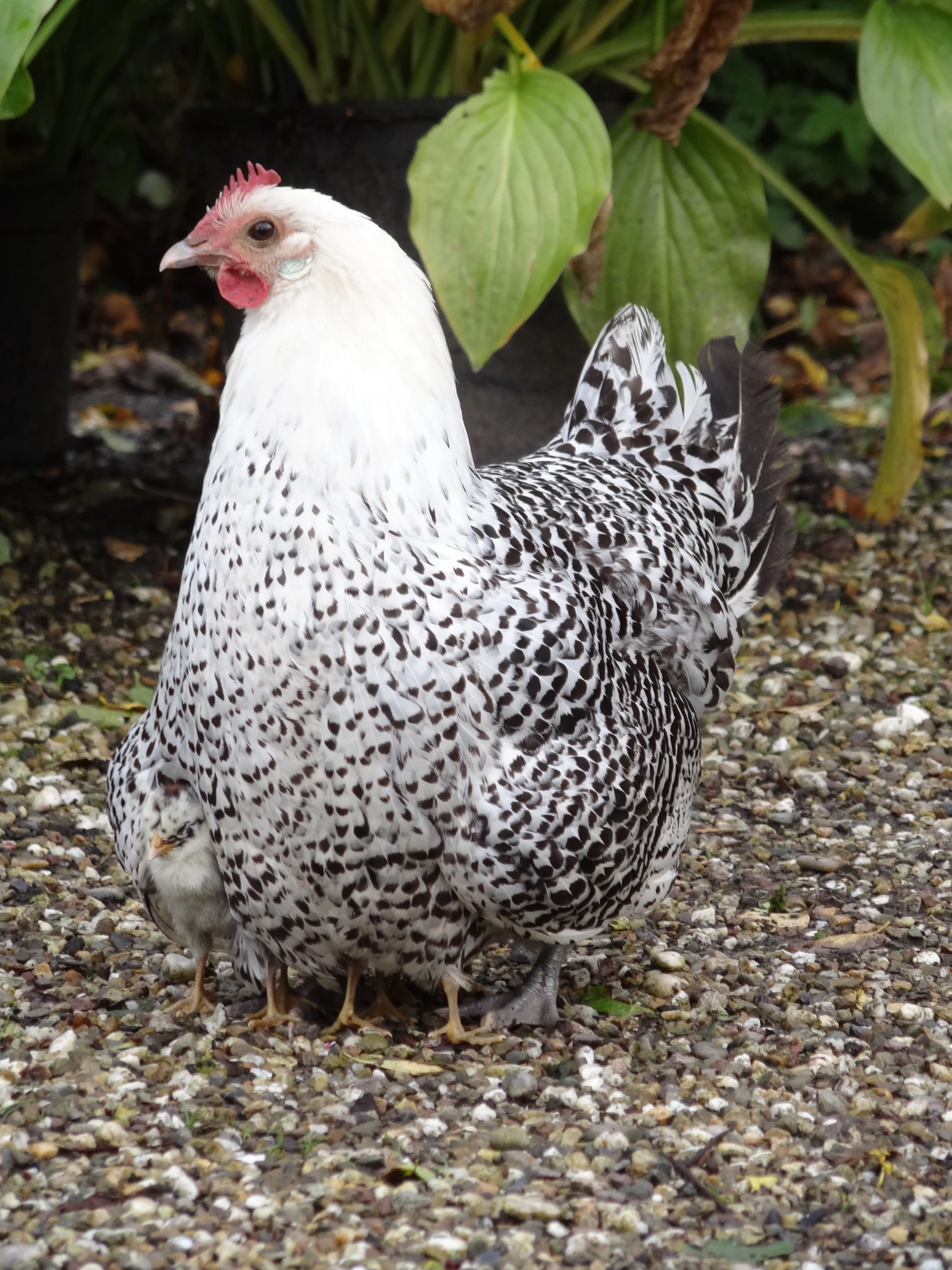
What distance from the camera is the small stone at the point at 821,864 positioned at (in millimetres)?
3695

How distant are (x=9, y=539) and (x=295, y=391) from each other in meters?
2.86

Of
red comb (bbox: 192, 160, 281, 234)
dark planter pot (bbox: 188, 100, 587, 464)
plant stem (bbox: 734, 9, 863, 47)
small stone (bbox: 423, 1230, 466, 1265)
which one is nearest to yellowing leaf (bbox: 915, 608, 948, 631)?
dark planter pot (bbox: 188, 100, 587, 464)

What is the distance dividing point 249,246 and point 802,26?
8.98ft

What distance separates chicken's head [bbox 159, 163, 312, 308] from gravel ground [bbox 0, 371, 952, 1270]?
1323mm

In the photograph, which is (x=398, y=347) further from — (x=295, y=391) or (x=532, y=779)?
(x=532, y=779)

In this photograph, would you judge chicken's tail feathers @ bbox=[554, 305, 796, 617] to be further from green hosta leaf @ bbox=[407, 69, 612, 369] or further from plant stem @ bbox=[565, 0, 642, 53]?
plant stem @ bbox=[565, 0, 642, 53]

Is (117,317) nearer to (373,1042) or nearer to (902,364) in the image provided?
(902,364)

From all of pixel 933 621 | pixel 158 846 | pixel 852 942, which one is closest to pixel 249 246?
pixel 158 846

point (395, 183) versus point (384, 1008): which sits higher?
point (395, 183)

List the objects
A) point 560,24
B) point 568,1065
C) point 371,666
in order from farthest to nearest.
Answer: point 560,24, point 568,1065, point 371,666

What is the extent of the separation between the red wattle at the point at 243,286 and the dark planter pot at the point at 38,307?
10.1 feet

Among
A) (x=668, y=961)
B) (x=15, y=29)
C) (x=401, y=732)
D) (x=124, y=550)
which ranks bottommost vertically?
(x=668, y=961)

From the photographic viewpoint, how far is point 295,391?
2.65 metres

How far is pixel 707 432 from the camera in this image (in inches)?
148
